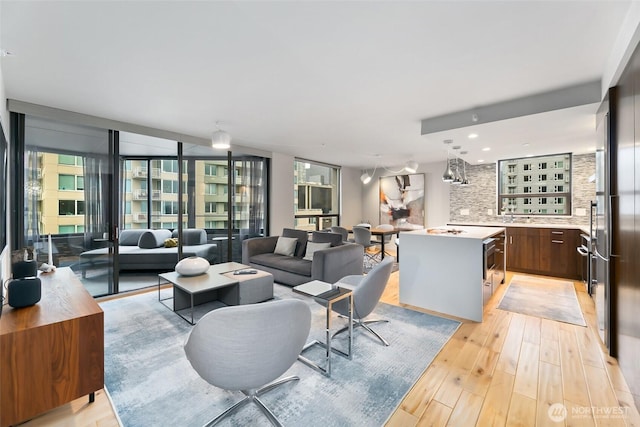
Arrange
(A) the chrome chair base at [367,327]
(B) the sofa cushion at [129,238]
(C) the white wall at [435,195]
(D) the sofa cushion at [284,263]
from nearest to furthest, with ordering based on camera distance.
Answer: (A) the chrome chair base at [367,327] < (D) the sofa cushion at [284,263] < (B) the sofa cushion at [129,238] < (C) the white wall at [435,195]

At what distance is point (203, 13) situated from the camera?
1.74 meters

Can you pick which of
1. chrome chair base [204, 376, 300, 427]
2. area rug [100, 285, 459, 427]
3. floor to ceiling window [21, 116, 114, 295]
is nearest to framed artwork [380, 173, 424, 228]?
area rug [100, 285, 459, 427]

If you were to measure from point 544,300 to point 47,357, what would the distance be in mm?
5031

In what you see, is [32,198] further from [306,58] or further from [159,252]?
[306,58]

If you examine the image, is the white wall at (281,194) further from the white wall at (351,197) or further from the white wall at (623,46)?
the white wall at (623,46)

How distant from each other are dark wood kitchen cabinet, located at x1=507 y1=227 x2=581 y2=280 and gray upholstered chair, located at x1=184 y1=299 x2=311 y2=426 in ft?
17.2

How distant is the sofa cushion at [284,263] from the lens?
13.5ft

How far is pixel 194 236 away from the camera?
4.96 metres

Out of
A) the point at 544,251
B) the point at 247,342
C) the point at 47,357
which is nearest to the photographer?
the point at 247,342

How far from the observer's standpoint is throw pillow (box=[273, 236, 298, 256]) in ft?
15.9

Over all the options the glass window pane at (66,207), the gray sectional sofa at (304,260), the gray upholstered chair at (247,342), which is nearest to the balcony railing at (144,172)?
the glass window pane at (66,207)

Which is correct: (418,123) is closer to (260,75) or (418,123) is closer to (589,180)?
(260,75)

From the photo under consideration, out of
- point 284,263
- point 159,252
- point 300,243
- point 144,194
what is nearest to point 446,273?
point 284,263

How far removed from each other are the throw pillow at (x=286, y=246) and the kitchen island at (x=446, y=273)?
6.34 feet
